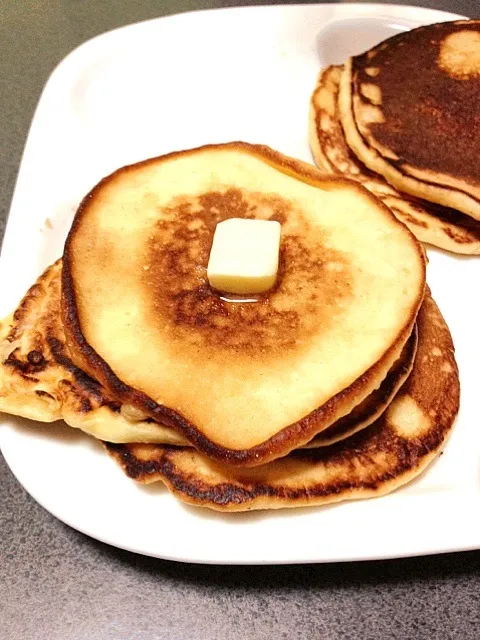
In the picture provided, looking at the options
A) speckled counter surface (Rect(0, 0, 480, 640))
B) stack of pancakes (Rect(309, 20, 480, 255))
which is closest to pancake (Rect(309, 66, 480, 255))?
stack of pancakes (Rect(309, 20, 480, 255))

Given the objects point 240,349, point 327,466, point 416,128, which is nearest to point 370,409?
point 327,466

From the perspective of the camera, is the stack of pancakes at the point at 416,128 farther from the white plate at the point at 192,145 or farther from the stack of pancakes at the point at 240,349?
the stack of pancakes at the point at 240,349

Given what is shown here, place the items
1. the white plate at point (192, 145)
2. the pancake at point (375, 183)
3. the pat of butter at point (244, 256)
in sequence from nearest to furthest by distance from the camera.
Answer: the white plate at point (192, 145) < the pat of butter at point (244, 256) < the pancake at point (375, 183)

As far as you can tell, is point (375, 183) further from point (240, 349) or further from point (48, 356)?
point (48, 356)

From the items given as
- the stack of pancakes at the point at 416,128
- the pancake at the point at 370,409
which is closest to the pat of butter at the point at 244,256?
the pancake at the point at 370,409

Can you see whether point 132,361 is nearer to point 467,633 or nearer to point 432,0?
point 467,633
